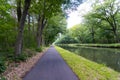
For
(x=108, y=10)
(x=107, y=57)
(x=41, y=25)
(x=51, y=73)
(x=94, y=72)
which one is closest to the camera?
(x=51, y=73)

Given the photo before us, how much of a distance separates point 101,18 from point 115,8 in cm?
485

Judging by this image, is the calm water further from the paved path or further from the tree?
the tree

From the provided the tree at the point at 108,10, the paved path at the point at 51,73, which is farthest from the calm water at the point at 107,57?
the tree at the point at 108,10

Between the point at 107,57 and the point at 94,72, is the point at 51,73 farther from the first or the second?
the point at 107,57

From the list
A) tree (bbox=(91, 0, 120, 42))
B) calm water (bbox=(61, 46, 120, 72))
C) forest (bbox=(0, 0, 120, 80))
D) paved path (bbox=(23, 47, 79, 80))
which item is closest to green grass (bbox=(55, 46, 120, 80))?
paved path (bbox=(23, 47, 79, 80))

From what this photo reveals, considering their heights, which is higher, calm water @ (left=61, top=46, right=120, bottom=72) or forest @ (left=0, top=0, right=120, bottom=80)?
forest @ (left=0, top=0, right=120, bottom=80)

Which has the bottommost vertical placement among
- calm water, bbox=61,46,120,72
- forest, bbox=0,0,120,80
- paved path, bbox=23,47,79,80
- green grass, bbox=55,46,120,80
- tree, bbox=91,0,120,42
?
calm water, bbox=61,46,120,72

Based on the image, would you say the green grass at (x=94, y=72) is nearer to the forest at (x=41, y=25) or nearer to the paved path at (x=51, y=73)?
the paved path at (x=51, y=73)

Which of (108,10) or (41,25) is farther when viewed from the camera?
(108,10)

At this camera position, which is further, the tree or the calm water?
the tree

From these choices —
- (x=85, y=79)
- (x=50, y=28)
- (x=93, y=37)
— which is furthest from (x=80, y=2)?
(x=93, y=37)

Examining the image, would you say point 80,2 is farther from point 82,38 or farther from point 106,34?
point 82,38

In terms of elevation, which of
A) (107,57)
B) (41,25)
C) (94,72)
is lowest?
(107,57)

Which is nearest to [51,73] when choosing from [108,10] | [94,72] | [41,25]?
[94,72]
